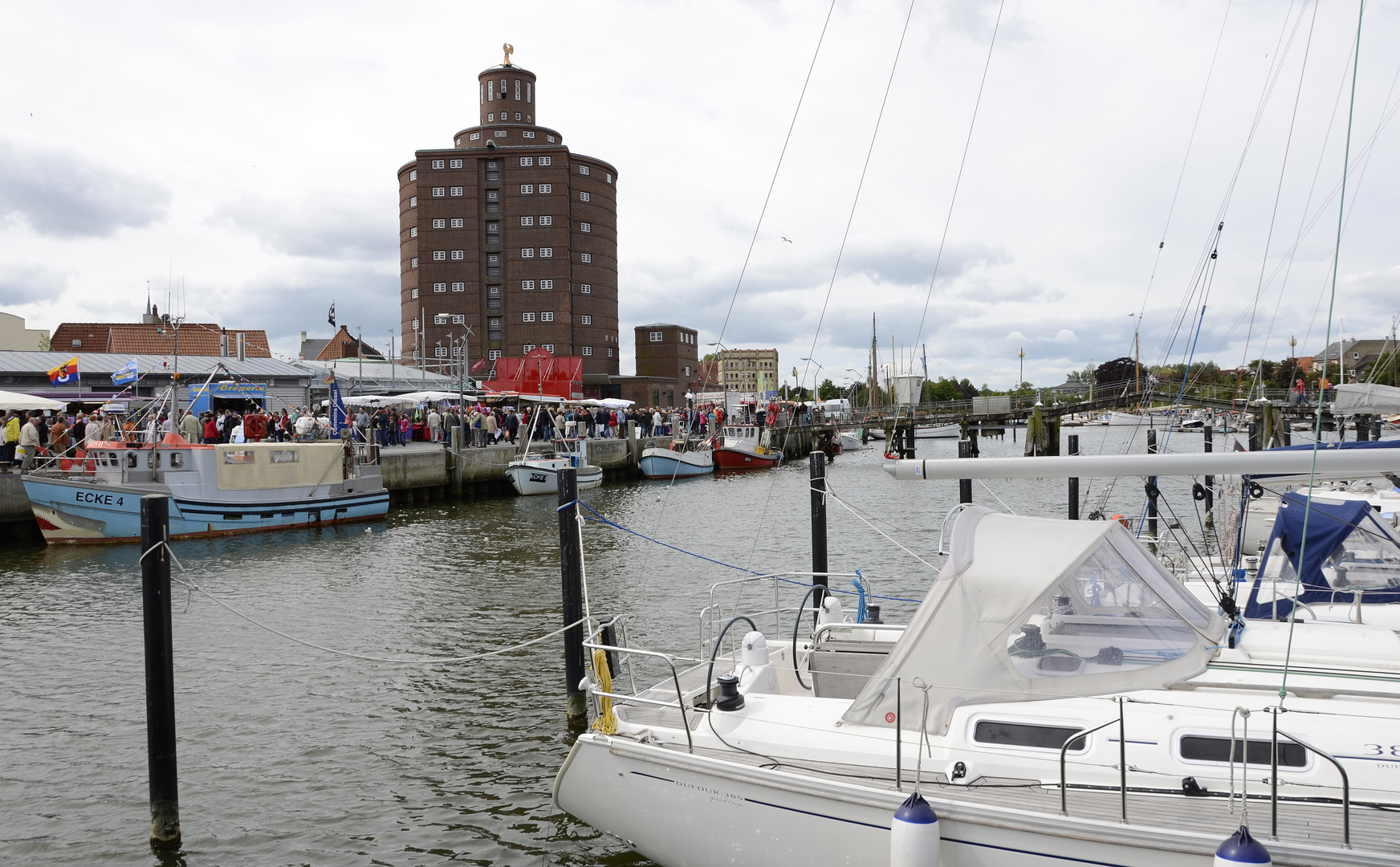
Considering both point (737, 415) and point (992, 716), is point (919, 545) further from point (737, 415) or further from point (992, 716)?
point (737, 415)

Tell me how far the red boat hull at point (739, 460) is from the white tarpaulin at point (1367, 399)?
2973 cm

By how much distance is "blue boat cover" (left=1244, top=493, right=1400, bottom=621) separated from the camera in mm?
8891

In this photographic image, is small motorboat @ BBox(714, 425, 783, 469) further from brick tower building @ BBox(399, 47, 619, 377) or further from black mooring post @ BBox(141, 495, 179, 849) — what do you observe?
black mooring post @ BBox(141, 495, 179, 849)

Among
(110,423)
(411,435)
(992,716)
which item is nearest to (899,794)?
(992,716)

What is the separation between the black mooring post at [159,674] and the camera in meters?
7.23

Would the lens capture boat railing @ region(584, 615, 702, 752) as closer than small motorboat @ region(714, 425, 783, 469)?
Yes

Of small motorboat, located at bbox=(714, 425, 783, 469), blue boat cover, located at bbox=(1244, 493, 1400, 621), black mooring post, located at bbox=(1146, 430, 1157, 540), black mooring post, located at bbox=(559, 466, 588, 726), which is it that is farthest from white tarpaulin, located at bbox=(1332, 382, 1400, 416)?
small motorboat, located at bbox=(714, 425, 783, 469)

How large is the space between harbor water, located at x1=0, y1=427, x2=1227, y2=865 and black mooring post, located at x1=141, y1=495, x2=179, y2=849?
368 mm

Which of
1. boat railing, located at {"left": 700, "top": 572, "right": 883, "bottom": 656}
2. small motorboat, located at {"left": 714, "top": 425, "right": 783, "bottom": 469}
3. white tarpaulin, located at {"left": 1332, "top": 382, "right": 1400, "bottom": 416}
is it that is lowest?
boat railing, located at {"left": 700, "top": 572, "right": 883, "bottom": 656}

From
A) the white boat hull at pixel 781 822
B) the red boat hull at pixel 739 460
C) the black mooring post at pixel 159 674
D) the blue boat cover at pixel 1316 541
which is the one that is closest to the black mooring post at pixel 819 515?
A: the blue boat cover at pixel 1316 541

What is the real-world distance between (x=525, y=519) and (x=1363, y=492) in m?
21.4

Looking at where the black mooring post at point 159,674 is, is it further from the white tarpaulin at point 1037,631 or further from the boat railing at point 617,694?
the white tarpaulin at point 1037,631

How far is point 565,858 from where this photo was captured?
7371 millimetres

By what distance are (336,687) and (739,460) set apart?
127 feet
